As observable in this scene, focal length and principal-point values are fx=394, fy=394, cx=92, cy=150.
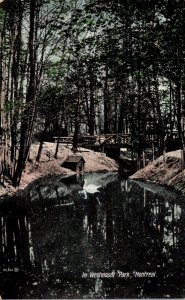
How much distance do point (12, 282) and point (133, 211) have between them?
7.24 metres

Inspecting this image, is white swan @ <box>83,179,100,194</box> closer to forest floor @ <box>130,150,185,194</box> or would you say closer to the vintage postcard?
the vintage postcard

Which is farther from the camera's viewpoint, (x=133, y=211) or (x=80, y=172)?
(x=80, y=172)

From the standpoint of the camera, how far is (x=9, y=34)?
50.8 feet

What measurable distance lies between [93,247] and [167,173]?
1309cm

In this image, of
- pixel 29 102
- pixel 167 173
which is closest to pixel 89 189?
pixel 167 173

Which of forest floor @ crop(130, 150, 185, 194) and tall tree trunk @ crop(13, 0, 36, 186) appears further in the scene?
forest floor @ crop(130, 150, 185, 194)

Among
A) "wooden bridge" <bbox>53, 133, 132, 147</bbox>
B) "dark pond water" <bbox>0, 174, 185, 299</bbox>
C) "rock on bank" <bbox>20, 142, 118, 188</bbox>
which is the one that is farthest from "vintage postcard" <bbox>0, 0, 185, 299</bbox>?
"rock on bank" <bbox>20, 142, 118, 188</bbox>

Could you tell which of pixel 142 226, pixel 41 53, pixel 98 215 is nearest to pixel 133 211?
pixel 98 215

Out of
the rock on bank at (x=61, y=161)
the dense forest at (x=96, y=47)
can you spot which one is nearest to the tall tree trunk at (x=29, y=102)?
the dense forest at (x=96, y=47)

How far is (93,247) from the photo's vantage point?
9.57 m

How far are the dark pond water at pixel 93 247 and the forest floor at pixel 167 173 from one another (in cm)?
268

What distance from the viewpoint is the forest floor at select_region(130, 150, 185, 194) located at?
19.4 meters

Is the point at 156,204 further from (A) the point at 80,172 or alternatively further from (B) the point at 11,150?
(A) the point at 80,172

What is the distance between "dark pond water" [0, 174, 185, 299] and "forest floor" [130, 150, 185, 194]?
8.79 feet
